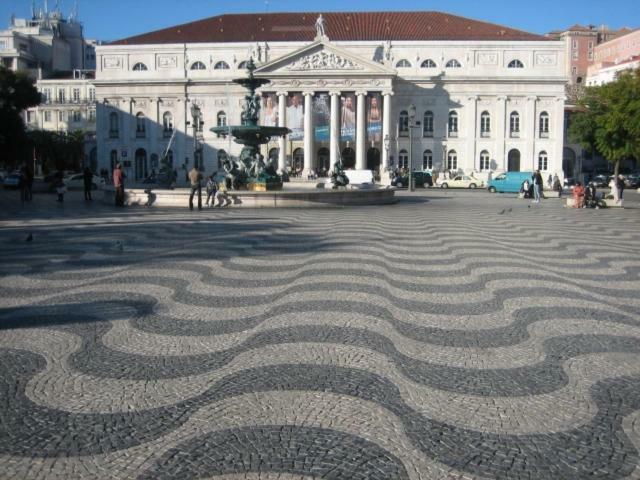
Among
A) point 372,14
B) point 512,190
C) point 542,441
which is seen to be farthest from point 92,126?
point 542,441

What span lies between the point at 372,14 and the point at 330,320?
256 ft

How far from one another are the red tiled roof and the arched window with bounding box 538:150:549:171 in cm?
1243

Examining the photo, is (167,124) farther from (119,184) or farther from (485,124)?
(119,184)

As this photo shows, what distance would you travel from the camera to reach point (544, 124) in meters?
71.4

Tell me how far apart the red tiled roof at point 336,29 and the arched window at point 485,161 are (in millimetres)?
12472

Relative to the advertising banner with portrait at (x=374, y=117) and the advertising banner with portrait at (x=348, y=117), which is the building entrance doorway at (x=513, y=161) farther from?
the advertising banner with portrait at (x=348, y=117)

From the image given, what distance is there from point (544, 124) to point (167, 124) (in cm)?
4190

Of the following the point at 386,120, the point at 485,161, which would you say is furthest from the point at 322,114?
the point at 485,161

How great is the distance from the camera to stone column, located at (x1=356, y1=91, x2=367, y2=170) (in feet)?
225

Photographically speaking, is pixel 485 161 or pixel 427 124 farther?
pixel 485 161

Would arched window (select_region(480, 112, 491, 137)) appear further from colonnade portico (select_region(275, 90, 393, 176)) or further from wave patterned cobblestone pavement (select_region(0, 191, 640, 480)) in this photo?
wave patterned cobblestone pavement (select_region(0, 191, 640, 480))

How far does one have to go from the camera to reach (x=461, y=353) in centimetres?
534

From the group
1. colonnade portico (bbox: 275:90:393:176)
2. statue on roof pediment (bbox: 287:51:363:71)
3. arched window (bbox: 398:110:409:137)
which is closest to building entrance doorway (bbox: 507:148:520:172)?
arched window (bbox: 398:110:409:137)

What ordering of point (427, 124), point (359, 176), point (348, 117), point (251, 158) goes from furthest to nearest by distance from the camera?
point (427, 124) < point (348, 117) < point (359, 176) < point (251, 158)
